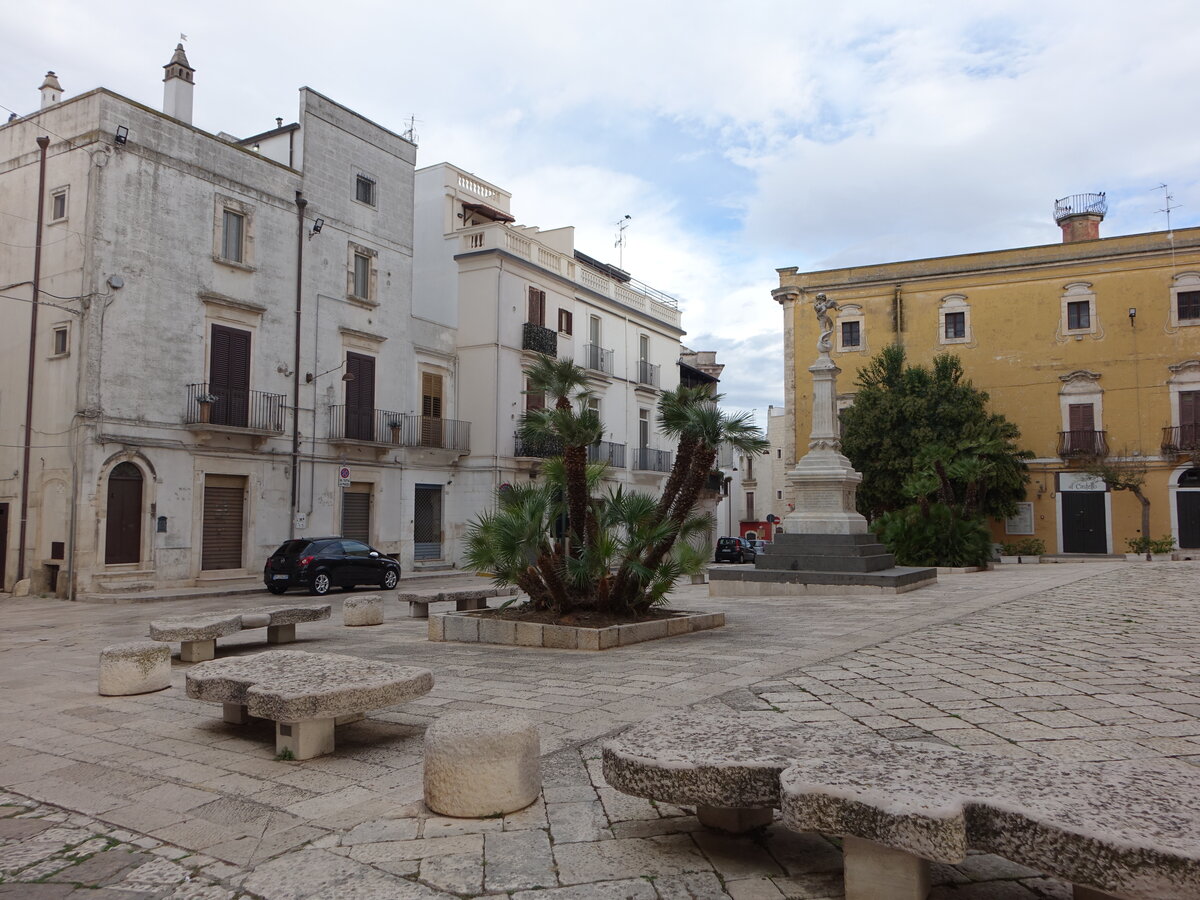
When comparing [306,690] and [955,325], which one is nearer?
[306,690]

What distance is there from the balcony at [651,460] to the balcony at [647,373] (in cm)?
269

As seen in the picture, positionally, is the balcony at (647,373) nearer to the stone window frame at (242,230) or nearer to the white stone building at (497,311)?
the white stone building at (497,311)

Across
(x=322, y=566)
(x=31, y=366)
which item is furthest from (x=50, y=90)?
(x=322, y=566)

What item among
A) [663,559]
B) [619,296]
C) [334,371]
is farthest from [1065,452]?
[663,559]

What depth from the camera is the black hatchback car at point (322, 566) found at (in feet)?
62.9

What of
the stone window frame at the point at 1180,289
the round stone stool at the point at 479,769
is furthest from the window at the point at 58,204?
the stone window frame at the point at 1180,289

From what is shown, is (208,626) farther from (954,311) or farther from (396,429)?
(954,311)

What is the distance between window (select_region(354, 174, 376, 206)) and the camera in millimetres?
25547

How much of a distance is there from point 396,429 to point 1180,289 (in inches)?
1114

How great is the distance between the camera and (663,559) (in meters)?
10.1

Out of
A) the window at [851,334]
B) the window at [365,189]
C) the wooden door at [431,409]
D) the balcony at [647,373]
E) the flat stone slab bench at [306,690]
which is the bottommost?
the flat stone slab bench at [306,690]

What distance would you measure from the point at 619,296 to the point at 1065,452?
17650 mm

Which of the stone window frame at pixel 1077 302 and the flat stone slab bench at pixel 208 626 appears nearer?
the flat stone slab bench at pixel 208 626

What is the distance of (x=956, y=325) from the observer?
117 feet
